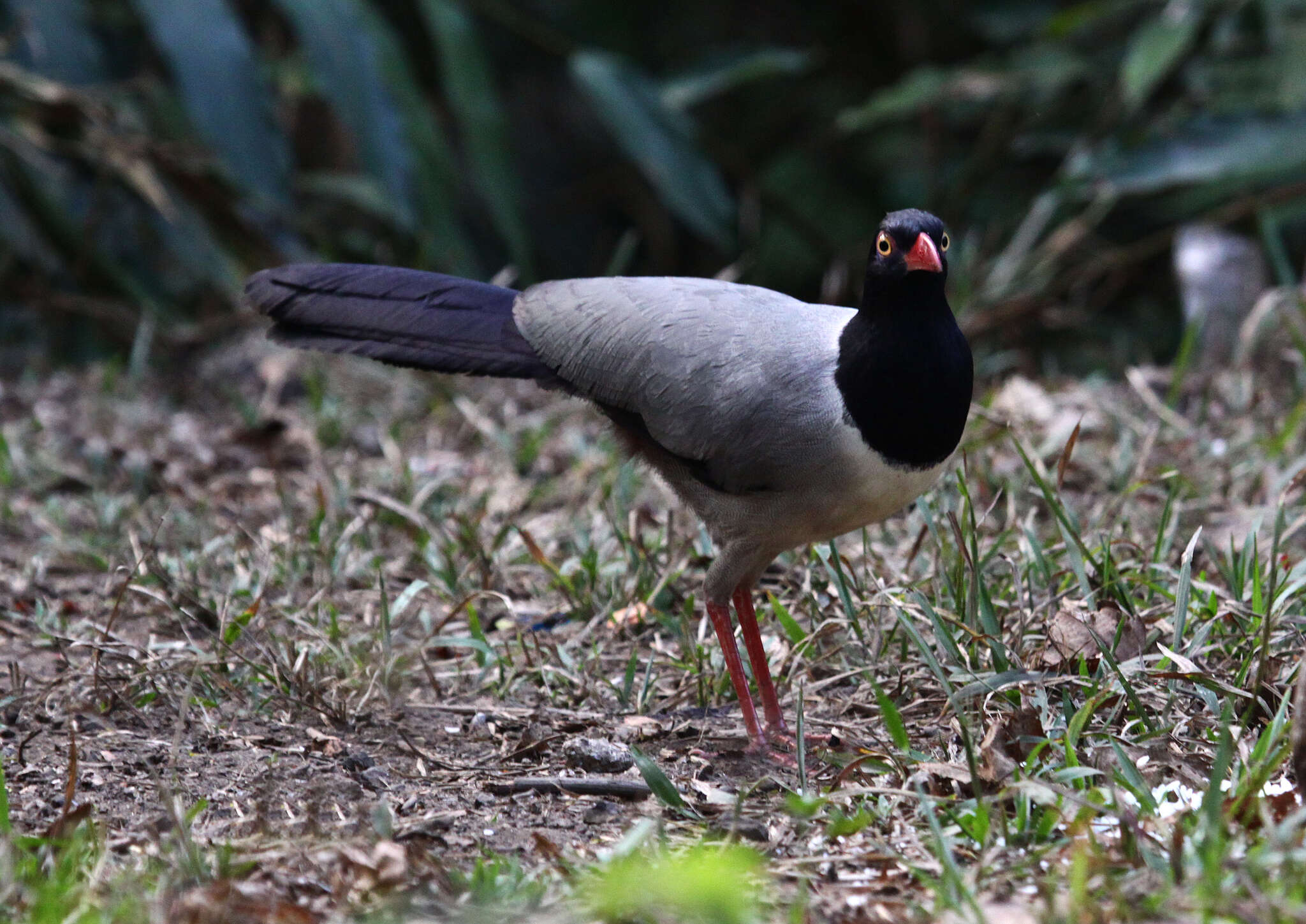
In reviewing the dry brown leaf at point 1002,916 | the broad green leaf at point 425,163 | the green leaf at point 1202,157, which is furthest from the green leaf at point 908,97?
the dry brown leaf at point 1002,916

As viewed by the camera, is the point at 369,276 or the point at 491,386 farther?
the point at 491,386

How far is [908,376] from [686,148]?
427 centimetres

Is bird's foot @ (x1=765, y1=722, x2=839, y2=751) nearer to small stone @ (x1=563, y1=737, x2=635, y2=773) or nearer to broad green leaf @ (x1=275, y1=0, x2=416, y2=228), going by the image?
small stone @ (x1=563, y1=737, x2=635, y2=773)

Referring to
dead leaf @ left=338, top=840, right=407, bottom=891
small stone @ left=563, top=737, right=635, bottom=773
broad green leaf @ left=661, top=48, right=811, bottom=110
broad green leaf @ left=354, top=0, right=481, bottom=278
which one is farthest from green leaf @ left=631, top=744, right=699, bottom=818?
broad green leaf @ left=661, top=48, right=811, bottom=110

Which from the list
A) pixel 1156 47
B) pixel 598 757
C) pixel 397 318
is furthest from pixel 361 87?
pixel 598 757

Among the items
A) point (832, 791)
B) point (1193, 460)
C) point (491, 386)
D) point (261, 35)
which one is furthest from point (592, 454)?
point (261, 35)

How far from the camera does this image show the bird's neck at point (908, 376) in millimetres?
2934

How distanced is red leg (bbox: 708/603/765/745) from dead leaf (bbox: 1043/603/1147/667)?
64 cm

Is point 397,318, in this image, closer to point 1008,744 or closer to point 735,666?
point 735,666

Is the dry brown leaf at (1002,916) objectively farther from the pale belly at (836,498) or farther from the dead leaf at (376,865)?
the pale belly at (836,498)

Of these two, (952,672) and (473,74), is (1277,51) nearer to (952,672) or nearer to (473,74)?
(473,74)

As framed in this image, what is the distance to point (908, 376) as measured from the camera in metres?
2.94

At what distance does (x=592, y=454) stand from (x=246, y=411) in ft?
4.62

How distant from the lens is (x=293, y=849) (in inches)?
90.7
